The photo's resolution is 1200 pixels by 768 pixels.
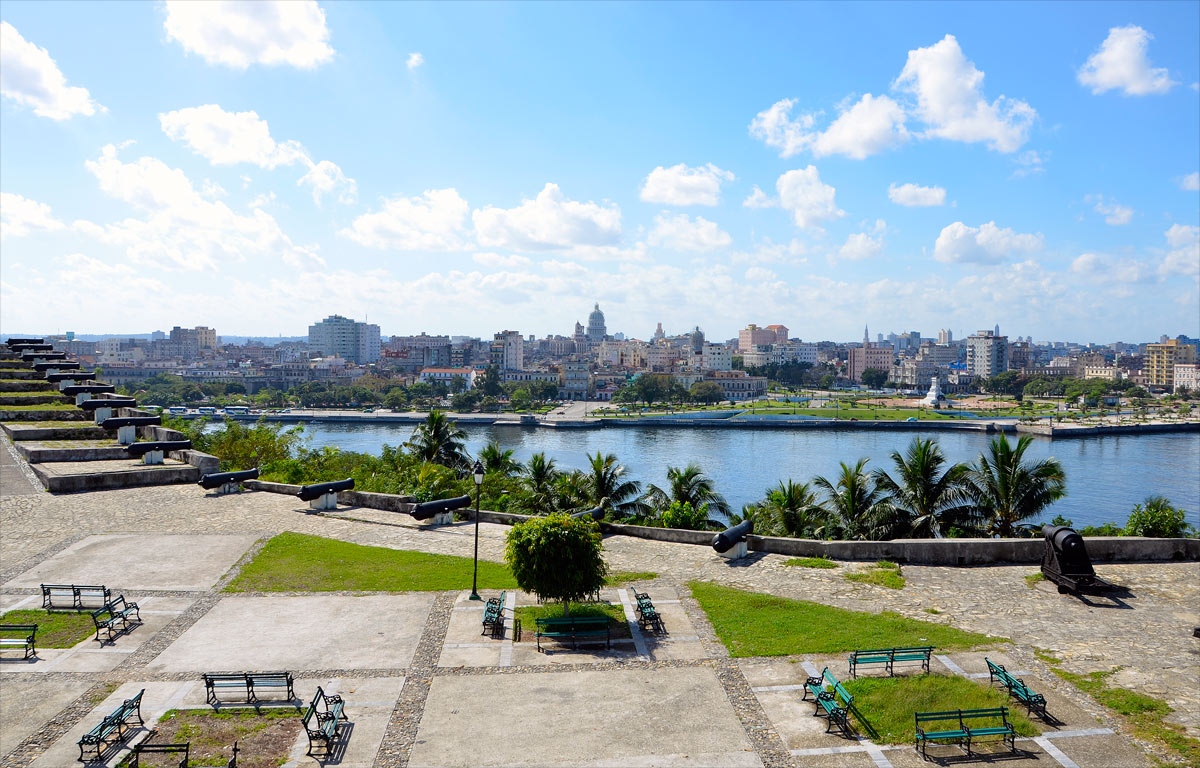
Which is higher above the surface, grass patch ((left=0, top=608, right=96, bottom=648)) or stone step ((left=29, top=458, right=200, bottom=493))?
stone step ((left=29, top=458, right=200, bottom=493))

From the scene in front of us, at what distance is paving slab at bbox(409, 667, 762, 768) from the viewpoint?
8.98m

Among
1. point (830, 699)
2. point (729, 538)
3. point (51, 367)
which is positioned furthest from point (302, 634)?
point (51, 367)

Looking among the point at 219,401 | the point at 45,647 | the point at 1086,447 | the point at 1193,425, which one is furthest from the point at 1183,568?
the point at 219,401

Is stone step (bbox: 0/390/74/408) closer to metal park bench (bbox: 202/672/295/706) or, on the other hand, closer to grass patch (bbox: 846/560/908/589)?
metal park bench (bbox: 202/672/295/706)

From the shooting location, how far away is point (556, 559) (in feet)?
40.9

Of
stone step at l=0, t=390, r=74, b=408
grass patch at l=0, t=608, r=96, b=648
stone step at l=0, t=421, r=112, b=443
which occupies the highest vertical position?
stone step at l=0, t=390, r=74, b=408

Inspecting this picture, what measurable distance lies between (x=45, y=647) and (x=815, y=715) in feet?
38.6

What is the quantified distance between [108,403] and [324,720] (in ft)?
124

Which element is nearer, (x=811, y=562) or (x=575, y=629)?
(x=575, y=629)

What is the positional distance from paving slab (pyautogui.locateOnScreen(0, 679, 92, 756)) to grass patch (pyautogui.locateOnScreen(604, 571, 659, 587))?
9.01 m

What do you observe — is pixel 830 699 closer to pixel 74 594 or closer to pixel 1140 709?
pixel 1140 709

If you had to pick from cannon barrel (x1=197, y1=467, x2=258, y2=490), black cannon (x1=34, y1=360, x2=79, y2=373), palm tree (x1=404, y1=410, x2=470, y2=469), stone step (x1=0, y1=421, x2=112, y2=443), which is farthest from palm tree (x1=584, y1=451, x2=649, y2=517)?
black cannon (x1=34, y1=360, x2=79, y2=373)

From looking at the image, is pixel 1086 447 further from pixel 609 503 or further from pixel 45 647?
pixel 45 647

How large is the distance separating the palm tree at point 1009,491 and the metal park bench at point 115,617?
21.0 m
